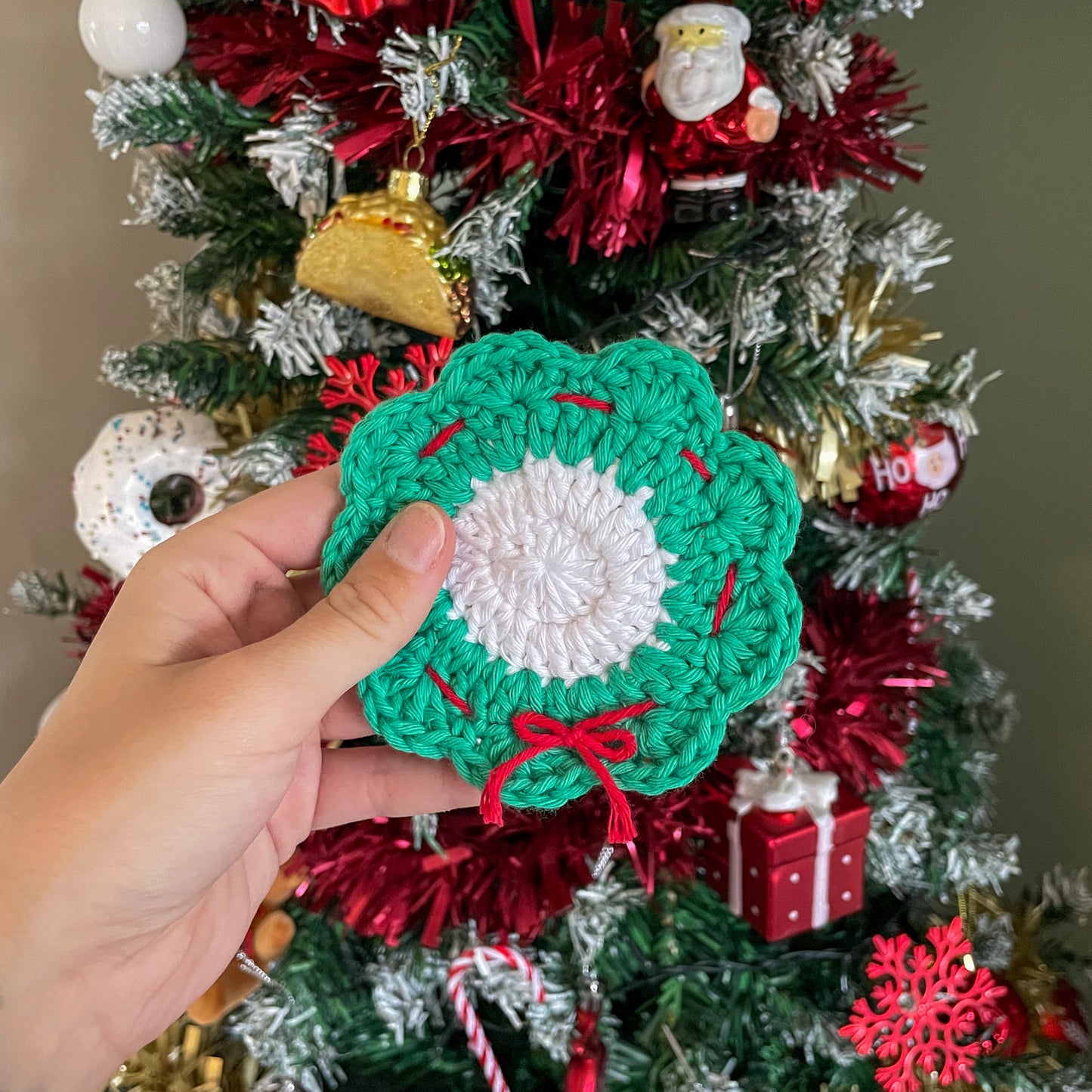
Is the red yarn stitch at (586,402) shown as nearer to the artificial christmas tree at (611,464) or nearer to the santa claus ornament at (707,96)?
the artificial christmas tree at (611,464)

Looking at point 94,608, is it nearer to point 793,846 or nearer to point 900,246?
point 793,846

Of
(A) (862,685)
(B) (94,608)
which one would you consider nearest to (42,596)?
(B) (94,608)

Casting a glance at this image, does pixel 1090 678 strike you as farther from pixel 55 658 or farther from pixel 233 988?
pixel 55 658

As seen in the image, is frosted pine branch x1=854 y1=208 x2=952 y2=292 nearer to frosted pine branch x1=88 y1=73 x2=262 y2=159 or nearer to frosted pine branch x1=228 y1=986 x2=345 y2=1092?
frosted pine branch x1=88 y1=73 x2=262 y2=159

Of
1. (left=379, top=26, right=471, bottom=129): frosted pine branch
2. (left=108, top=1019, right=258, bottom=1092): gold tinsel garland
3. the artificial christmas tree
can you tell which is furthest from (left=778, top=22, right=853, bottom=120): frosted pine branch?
(left=108, top=1019, right=258, bottom=1092): gold tinsel garland

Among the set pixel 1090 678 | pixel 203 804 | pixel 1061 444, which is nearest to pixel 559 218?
pixel 203 804
